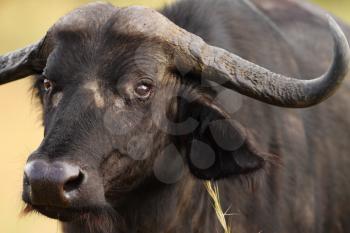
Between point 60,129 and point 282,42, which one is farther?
point 282,42

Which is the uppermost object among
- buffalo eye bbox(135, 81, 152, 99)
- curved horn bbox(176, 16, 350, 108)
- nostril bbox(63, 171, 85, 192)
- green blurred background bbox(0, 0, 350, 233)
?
curved horn bbox(176, 16, 350, 108)

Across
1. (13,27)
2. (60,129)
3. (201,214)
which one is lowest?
(13,27)

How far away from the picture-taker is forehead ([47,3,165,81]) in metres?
6.36

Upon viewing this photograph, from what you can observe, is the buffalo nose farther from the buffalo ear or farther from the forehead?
the buffalo ear

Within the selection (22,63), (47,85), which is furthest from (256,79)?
(22,63)

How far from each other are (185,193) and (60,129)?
1.30 metres

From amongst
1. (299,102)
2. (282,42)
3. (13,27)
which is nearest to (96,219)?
(299,102)

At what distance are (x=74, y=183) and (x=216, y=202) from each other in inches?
43.7

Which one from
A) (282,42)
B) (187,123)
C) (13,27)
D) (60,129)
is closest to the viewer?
(60,129)

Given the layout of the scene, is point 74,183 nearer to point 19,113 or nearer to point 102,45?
point 102,45

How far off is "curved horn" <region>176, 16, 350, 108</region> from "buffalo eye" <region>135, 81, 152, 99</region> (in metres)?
0.35

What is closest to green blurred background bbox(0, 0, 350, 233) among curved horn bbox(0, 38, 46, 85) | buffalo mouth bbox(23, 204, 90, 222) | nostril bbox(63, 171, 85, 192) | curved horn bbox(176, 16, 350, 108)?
curved horn bbox(0, 38, 46, 85)

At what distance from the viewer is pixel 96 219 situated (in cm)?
631

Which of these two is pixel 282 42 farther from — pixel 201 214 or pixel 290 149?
pixel 201 214
